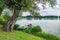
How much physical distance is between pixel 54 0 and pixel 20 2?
240cm

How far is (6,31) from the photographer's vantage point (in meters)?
11.9

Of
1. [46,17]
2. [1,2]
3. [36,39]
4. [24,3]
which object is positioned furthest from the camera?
[46,17]

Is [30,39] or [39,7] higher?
[39,7]

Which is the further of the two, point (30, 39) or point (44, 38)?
point (44, 38)

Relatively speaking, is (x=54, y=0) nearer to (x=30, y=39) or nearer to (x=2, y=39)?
(x=30, y=39)

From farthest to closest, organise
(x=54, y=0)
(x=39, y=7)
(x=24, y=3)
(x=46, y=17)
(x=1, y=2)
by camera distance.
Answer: (x=46, y=17), (x=39, y=7), (x=54, y=0), (x=24, y=3), (x=1, y=2)

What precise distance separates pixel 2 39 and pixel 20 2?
7.10 feet

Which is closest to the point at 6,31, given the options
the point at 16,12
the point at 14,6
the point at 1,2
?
the point at 16,12

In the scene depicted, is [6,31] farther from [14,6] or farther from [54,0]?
[54,0]

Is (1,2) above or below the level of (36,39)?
above

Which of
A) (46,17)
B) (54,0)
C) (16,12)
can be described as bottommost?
(46,17)

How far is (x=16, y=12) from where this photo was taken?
11.3m

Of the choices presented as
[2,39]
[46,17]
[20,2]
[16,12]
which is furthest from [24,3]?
[46,17]

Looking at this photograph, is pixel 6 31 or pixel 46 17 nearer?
pixel 6 31
